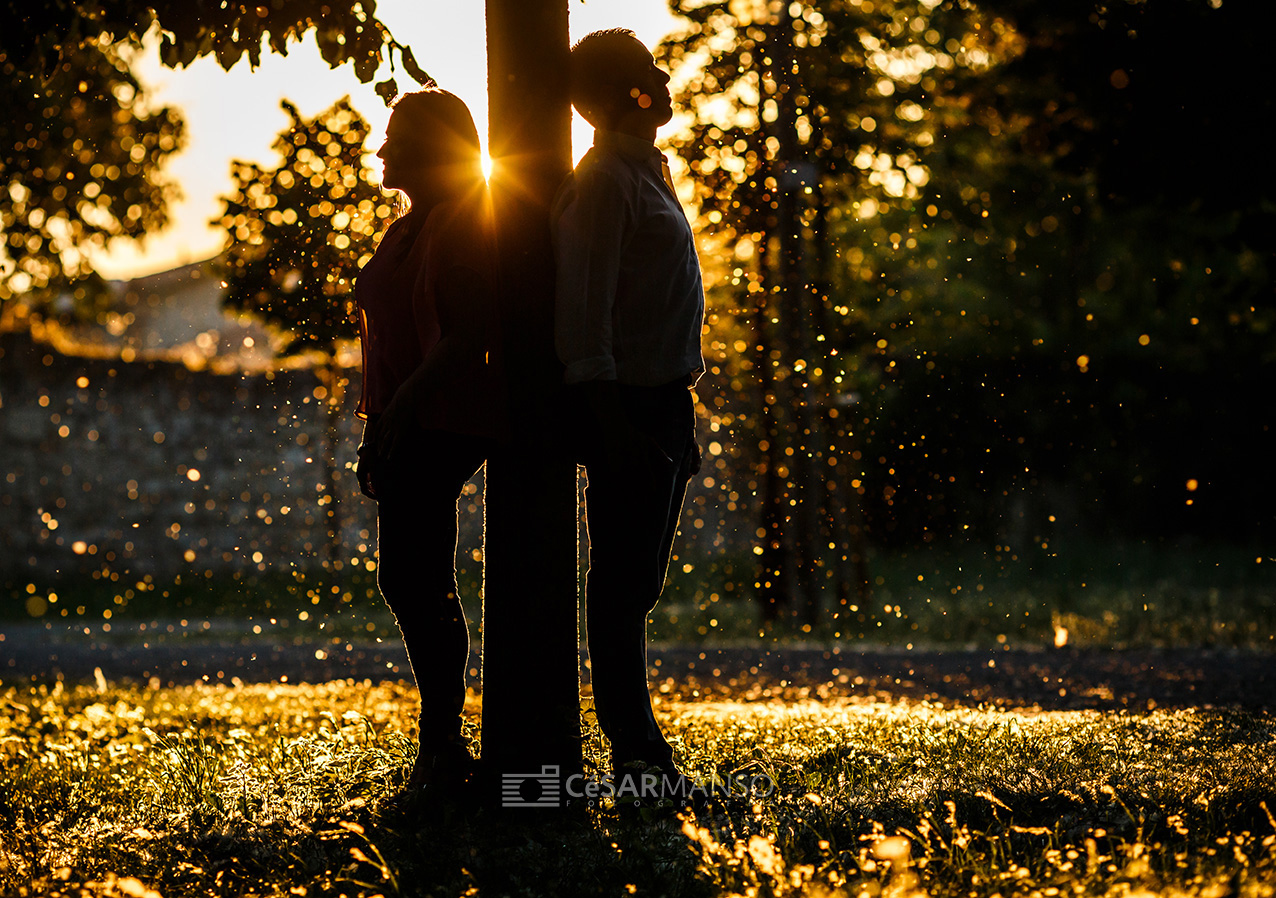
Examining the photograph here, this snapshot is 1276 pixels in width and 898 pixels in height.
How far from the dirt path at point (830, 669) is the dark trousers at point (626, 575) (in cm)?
283

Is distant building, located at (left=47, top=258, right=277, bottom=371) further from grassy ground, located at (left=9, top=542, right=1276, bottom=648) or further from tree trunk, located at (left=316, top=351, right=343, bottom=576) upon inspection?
grassy ground, located at (left=9, top=542, right=1276, bottom=648)

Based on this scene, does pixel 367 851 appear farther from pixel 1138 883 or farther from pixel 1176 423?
pixel 1176 423

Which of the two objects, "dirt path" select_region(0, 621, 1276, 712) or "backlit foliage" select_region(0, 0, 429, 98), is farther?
"dirt path" select_region(0, 621, 1276, 712)

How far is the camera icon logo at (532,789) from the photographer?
3.25 m

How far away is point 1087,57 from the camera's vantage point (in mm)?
8484

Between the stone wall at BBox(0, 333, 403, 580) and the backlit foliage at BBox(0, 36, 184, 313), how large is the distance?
3.66ft

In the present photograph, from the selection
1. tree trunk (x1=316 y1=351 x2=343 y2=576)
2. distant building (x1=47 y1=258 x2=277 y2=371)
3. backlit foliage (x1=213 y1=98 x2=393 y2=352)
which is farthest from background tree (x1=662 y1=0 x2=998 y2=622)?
distant building (x1=47 y1=258 x2=277 y2=371)

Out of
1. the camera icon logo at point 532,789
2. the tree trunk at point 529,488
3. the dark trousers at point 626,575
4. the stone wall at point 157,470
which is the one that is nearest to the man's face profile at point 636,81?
the tree trunk at point 529,488

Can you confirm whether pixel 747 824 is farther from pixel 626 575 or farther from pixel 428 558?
pixel 428 558

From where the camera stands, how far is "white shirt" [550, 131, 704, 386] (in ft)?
10.2

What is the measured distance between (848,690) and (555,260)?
3990mm

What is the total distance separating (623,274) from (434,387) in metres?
0.57

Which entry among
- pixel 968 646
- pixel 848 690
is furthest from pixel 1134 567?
pixel 848 690

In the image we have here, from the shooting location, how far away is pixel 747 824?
10.0 ft
